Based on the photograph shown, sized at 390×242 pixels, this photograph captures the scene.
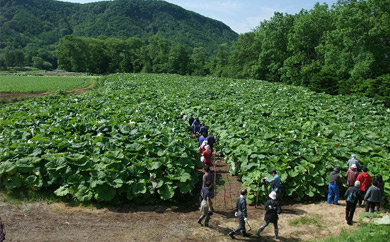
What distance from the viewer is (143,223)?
748cm

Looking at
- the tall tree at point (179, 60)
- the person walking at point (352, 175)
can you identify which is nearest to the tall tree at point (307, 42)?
the person walking at point (352, 175)

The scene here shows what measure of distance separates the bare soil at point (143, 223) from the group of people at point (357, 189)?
39 centimetres

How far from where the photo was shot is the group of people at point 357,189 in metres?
7.49

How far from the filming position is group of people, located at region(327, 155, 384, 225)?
295 inches

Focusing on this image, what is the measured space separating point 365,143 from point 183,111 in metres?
11.7

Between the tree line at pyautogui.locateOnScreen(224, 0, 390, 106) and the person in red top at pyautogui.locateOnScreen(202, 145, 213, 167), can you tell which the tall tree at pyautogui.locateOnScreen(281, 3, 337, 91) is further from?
the person in red top at pyautogui.locateOnScreen(202, 145, 213, 167)

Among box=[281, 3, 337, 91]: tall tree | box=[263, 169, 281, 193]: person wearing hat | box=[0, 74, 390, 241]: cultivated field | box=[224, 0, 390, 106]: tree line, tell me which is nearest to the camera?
box=[0, 74, 390, 241]: cultivated field

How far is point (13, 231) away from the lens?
6742 millimetres

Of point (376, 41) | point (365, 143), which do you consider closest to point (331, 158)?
point (365, 143)

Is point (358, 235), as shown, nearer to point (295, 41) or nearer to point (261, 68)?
point (295, 41)

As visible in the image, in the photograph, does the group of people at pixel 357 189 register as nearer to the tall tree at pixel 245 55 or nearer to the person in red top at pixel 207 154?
the person in red top at pixel 207 154

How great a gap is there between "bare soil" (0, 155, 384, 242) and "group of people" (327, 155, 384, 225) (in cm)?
39

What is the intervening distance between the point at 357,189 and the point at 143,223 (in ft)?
19.1

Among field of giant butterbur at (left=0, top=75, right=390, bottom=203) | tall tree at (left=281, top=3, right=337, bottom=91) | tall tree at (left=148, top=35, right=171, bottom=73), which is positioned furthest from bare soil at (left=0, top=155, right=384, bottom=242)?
tall tree at (left=148, top=35, right=171, bottom=73)
